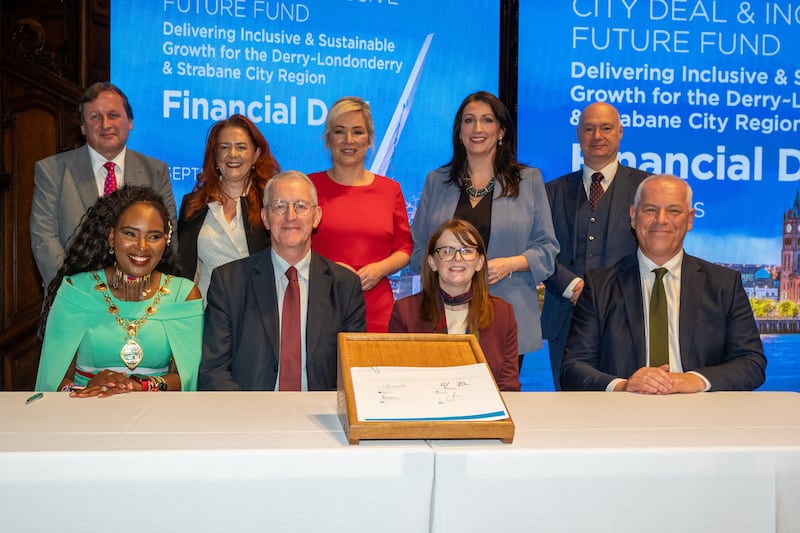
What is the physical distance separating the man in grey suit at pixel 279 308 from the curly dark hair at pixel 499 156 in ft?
3.19

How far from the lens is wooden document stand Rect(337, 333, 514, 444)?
168 centimetres

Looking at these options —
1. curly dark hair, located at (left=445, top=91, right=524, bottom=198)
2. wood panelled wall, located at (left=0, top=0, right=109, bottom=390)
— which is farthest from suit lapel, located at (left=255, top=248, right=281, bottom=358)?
wood panelled wall, located at (left=0, top=0, right=109, bottom=390)

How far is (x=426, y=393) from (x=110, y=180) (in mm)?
2671

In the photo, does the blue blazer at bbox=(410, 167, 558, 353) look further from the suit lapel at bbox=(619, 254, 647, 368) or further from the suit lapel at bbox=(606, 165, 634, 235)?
the suit lapel at bbox=(619, 254, 647, 368)

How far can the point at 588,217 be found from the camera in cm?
389

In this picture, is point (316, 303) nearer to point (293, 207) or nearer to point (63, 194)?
point (293, 207)

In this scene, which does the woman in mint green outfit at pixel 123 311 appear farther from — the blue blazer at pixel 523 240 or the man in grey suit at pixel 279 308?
the blue blazer at pixel 523 240

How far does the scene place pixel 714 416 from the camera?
2064mm

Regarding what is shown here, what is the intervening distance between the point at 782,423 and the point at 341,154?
2.39m

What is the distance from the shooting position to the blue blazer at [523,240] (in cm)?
368

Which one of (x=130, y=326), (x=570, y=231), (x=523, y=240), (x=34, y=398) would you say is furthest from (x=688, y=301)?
(x=34, y=398)

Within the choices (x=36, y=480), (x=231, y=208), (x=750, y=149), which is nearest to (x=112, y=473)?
(x=36, y=480)

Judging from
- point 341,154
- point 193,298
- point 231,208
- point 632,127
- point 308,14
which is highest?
point 308,14

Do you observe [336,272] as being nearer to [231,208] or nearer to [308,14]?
[231,208]
